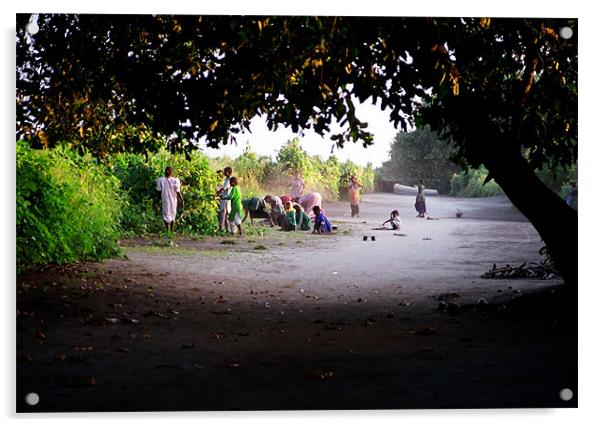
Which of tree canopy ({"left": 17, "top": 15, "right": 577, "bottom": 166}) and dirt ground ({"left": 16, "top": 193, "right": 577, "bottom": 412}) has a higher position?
tree canopy ({"left": 17, "top": 15, "right": 577, "bottom": 166})

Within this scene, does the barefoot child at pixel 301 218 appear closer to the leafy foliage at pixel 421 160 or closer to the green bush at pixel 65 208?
the leafy foliage at pixel 421 160

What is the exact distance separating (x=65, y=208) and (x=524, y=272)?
3.50 m

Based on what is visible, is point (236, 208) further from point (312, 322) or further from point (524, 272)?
point (524, 272)

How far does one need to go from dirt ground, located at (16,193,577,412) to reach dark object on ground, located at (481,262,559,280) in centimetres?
5

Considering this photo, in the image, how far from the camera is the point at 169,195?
6.17 metres

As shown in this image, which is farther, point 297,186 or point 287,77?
point 297,186

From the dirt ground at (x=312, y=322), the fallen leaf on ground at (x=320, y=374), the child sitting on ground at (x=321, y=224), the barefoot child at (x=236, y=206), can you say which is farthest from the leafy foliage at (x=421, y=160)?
the fallen leaf on ground at (x=320, y=374)

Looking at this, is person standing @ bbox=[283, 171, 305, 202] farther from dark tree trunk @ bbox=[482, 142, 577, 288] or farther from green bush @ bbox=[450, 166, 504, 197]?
dark tree trunk @ bbox=[482, 142, 577, 288]

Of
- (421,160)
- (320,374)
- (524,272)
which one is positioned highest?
(421,160)

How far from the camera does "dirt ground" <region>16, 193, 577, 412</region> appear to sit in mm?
5254

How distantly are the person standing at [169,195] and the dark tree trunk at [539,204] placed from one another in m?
2.37

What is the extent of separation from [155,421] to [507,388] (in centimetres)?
237

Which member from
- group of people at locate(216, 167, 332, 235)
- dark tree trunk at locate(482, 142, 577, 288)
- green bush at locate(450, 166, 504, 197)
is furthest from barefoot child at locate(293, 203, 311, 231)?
dark tree trunk at locate(482, 142, 577, 288)

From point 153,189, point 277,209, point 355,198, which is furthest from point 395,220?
point 153,189
